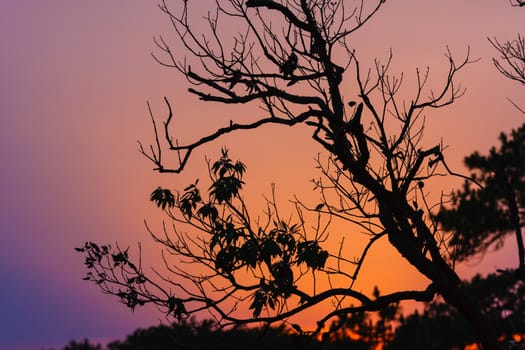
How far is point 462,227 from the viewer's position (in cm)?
2700

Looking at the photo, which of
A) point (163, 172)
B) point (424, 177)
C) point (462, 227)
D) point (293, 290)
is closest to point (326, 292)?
point (293, 290)

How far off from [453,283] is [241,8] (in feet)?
12.7

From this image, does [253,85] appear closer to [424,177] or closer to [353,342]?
[424,177]

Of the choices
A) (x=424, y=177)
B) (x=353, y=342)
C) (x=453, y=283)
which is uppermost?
(x=353, y=342)

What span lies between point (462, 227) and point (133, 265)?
20355 mm

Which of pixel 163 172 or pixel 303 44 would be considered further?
pixel 303 44

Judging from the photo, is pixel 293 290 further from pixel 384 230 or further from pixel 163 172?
pixel 163 172

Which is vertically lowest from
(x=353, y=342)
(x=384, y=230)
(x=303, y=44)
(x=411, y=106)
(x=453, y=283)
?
(x=453, y=283)

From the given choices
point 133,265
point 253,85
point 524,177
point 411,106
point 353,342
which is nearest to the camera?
point 253,85

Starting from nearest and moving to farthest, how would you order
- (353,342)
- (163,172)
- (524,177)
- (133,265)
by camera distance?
(163,172) → (133,265) → (524,177) → (353,342)

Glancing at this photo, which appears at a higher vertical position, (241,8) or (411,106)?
(241,8)

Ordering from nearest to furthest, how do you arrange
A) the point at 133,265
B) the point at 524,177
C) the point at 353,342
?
the point at 133,265 → the point at 524,177 → the point at 353,342

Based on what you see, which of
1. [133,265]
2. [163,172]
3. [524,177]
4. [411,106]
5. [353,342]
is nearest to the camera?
[163,172]

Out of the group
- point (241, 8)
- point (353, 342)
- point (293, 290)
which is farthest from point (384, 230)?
point (353, 342)
